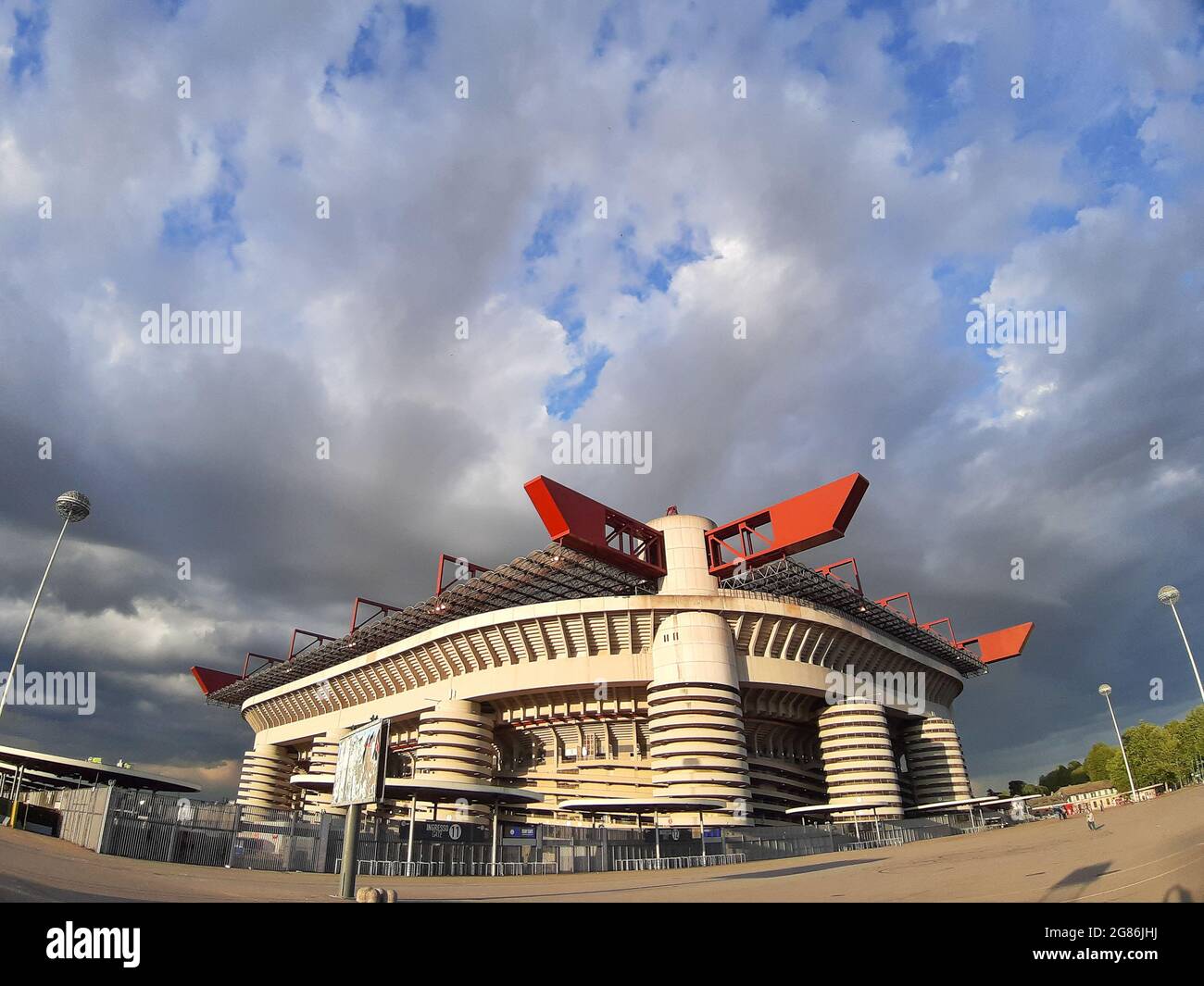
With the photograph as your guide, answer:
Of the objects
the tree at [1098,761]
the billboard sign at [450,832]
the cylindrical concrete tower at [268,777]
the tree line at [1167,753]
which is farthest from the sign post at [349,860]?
the tree at [1098,761]

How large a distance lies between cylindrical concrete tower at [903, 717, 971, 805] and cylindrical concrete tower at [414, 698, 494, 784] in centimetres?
4196

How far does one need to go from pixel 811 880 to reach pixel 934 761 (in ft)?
180

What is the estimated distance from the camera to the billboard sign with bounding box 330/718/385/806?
1545 centimetres

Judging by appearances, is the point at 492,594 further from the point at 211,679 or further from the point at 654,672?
the point at 211,679

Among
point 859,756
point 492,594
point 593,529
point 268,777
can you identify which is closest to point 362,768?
point 593,529

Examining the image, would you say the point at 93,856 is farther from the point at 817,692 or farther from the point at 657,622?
the point at 817,692

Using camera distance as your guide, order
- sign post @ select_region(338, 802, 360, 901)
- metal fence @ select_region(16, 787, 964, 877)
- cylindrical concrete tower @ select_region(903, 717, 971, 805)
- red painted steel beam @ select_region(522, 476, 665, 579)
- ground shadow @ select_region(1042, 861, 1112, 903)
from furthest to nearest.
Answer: cylindrical concrete tower @ select_region(903, 717, 971, 805), red painted steel beam @ select_region(522, 476, 665, 579), metal fence @ select_region(16, 787, 964, 877), sign post @ select_region(338, 802, 360, 901), ground shadow @ select_region(1042, 861, 1112, 903)

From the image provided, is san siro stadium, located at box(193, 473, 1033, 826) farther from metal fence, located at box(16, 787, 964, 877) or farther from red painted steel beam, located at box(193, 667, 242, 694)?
red painted steel beam, located at box(193, 667, 242, 694)

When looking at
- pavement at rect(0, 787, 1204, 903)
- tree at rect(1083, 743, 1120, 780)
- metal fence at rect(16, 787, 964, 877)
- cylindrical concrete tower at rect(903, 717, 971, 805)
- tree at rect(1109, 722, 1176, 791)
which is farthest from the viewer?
tree at rect(1083, 743, 1120, 780)

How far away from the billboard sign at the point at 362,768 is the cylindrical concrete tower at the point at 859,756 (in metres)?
44.2

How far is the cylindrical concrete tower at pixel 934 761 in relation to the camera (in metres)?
64.6

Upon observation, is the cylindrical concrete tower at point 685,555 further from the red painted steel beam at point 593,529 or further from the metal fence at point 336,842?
the metal fence at point 336,842

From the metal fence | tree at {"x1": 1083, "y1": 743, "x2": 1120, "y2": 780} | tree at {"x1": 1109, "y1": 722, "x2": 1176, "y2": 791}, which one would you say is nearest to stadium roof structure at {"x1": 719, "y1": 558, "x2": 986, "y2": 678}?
the metal fence
